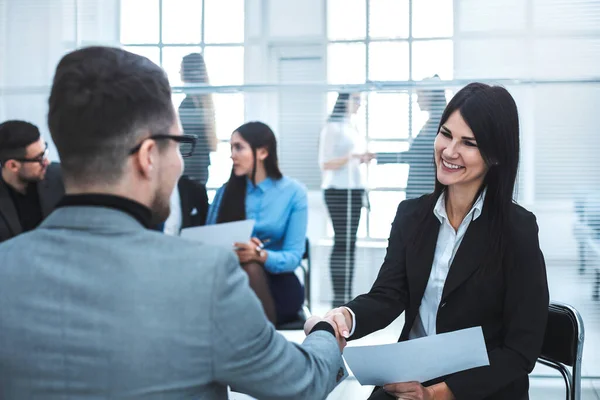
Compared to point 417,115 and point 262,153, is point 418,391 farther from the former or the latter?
point 417,115

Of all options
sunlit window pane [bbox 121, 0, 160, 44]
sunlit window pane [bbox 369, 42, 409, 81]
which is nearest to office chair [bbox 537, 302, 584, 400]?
sunlit window pane [bbox 369, 42, 409, 81]

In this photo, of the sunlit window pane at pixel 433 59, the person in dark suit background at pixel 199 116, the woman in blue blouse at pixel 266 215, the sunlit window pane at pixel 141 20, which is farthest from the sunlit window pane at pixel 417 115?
the sunlit window pane at pixel 141 20

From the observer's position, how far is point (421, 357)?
162 cm

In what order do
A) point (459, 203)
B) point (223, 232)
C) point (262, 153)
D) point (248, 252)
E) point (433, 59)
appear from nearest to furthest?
point (459, 203)
point (223, 232)
point (248, 252)
point (262, 153)
point (433, 59)

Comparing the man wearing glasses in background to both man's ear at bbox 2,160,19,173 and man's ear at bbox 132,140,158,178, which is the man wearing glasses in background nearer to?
man's ear at bbox 2,160,19,173

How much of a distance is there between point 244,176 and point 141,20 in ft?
4.29

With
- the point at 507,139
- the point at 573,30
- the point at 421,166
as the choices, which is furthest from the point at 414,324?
the point at 573,30

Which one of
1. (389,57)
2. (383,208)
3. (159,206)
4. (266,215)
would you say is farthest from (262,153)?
(159,206)

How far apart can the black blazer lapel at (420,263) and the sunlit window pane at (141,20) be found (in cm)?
304

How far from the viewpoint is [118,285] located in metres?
1.05

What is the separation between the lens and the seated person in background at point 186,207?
4066 millimetres

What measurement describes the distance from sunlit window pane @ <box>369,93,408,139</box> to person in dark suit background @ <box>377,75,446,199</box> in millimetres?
93

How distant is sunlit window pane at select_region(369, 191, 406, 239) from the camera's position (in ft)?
14.6

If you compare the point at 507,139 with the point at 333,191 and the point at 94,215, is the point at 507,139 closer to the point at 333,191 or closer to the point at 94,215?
the point at 94,215
